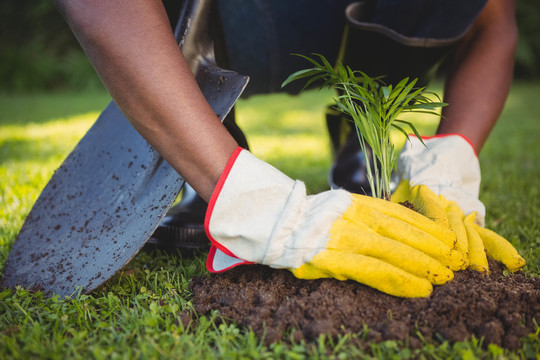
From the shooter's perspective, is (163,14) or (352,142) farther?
(352,142)

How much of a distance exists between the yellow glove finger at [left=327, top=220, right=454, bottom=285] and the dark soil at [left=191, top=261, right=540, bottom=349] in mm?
68

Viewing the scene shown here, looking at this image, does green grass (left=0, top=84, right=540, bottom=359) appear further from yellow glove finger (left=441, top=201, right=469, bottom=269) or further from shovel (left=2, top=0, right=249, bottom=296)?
yellow glove finger (left=441, top=201, right=469, bottom=269)

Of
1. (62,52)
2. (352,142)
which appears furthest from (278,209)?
(62,52)

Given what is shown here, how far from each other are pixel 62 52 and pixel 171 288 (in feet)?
44.6

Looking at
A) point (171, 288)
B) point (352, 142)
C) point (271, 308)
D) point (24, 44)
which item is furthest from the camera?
point (24, 44)

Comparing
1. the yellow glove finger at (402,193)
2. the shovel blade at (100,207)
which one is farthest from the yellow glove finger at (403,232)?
the shovel blade at (100,207)

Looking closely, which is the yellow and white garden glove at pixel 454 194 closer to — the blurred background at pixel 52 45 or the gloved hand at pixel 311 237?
the gloved hand at pixel 311 237

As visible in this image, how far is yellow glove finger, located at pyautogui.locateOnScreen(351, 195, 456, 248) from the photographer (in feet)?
3.98

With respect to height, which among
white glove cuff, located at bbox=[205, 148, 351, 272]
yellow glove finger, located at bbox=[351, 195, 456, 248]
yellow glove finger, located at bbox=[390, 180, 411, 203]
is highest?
white glove cuff, located at bbox=[205, 148, 351, 272]

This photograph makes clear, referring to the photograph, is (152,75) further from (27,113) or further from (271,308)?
(27,113)

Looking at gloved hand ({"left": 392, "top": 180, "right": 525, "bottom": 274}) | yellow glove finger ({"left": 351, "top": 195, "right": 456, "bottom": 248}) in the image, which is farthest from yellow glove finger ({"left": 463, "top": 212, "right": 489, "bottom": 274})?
yellow glove finger ({"left": 351, "top": 195, "right": 456, "bottom": 248})

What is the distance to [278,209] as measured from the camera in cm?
114

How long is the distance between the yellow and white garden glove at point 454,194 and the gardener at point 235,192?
0.39ft

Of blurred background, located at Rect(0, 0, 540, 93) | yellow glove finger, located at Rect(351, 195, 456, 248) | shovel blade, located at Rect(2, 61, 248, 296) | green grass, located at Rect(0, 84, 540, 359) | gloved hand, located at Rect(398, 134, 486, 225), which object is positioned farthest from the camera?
blurred background, located at Rect(0, 0, 540, 93)
